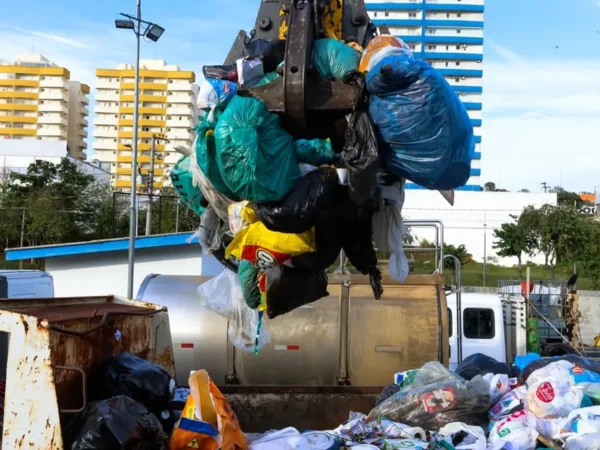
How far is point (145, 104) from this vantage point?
332 ft

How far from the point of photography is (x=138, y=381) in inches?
156

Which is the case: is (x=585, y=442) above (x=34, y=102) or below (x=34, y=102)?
below

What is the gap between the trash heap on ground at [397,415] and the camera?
139 inches

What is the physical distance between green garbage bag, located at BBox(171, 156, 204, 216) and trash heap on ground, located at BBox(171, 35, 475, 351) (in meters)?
0.13

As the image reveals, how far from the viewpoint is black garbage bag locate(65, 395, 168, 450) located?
3.34m

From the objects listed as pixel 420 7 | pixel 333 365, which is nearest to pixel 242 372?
pixel 333 365

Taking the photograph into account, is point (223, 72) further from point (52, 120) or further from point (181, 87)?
point (52, 120)

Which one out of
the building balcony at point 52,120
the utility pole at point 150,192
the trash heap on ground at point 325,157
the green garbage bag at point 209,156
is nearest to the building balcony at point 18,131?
the building balcony at point 52,120

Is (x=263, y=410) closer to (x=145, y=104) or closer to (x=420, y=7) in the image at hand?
(x=420, y=7)

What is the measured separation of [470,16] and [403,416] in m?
92.2

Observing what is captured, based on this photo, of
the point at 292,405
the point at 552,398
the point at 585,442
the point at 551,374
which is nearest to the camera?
the point at 585,442

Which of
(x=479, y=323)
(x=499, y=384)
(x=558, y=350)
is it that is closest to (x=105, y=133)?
(x=558, y=350)

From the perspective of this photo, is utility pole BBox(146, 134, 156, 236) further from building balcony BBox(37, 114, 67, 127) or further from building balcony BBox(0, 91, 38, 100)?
building balcony BBox(0, 91, 38, 100)

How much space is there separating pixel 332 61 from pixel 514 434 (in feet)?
9.72
